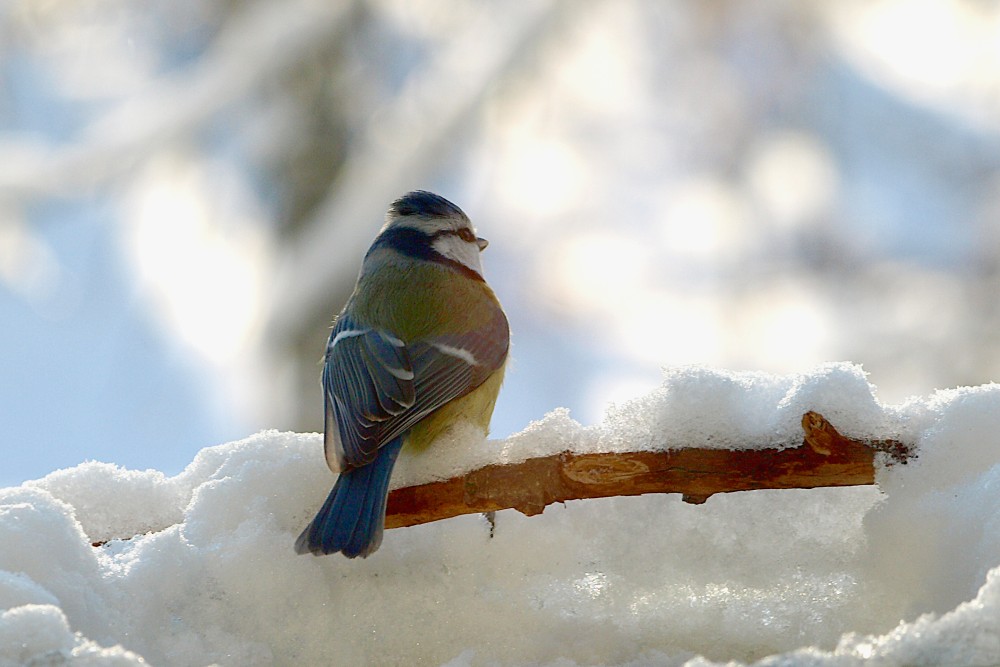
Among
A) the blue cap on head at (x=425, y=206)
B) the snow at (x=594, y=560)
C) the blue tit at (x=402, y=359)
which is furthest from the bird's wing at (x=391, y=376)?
the blue cap on head at (x=425, y=206)

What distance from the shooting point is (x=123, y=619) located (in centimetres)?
94

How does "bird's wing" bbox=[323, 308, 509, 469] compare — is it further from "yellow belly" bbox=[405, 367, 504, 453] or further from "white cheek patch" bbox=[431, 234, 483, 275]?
"white cheek patch" bbox=[431, 234, 483, 275]

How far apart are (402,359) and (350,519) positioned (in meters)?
0.54

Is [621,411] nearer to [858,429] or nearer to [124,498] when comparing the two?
[858,429]

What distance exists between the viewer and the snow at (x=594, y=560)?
3.09 ft

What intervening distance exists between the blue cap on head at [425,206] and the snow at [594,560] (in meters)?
0.95

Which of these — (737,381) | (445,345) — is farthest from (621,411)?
(445,345)

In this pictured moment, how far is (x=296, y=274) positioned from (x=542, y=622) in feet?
10.8

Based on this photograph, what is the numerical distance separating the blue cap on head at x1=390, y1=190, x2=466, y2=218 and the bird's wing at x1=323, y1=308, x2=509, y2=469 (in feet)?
1.22

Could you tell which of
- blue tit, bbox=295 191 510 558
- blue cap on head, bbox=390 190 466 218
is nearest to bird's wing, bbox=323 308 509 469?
blue tit, bbox=295 191 510 558

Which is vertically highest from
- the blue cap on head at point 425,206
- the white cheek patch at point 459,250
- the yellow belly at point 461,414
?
the blue cap on head at point 425,206

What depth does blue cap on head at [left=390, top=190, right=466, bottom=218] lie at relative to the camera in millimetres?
2057

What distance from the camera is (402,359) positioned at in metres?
1.59

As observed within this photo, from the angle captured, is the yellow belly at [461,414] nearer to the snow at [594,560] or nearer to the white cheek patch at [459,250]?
the snow at [594,560]
